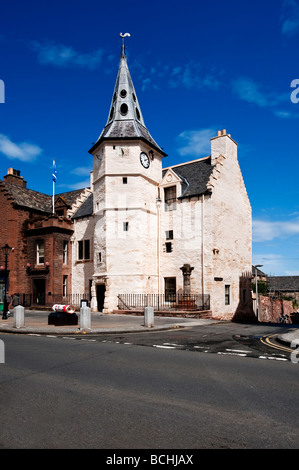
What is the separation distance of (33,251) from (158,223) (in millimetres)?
11726

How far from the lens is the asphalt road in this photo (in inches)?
174

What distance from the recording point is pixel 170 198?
31625 mm

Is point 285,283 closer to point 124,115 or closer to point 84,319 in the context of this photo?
point 124,115

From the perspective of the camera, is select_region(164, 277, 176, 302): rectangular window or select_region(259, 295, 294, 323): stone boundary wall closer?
select_region(164, 277, 176, 302): rectangular window

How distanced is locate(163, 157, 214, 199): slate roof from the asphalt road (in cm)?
2077

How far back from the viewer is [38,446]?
4203mm

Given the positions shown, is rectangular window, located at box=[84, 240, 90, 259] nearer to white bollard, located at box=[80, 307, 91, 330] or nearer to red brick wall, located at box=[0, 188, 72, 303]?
red brick wall, located at box=[0, 188, 72, 303]

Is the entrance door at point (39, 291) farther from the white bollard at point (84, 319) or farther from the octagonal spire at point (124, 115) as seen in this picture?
the white bollard at point (84, 319)

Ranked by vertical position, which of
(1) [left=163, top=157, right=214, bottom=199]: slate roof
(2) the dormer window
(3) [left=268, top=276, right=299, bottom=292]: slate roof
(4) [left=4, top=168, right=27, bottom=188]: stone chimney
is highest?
(2) the dormer window

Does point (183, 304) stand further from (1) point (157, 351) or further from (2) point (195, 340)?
(1) point (157, 351)

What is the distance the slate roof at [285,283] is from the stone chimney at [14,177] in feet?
173

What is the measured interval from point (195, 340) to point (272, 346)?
265 cm

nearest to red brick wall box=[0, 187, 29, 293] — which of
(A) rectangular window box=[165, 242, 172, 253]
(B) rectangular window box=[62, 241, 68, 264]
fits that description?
(B) rectangular window box=[62, 241, 68, 264]
